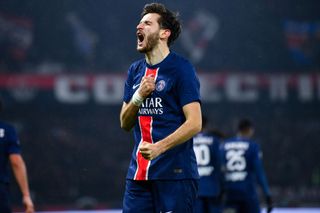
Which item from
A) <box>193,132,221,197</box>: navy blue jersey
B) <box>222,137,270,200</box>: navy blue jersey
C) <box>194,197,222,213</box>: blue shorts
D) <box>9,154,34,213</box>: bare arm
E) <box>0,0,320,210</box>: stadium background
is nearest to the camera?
<box>9,154,34,213</box>: bare arm

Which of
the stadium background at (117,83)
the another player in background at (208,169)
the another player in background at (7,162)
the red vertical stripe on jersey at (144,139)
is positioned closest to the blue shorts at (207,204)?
the another player in background at (208,169)

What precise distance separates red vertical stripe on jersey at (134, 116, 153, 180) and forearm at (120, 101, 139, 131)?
5 cm

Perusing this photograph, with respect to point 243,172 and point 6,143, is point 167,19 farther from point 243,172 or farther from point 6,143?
point 243,172

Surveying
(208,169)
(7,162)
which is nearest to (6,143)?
(7,162)

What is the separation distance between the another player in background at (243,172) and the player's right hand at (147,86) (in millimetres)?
5765

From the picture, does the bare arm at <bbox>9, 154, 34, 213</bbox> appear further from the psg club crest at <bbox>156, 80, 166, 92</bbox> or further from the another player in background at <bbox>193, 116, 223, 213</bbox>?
the another player in background at <bbox>193, 116, 223, 213</bbox>

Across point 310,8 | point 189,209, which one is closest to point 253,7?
point 310,8

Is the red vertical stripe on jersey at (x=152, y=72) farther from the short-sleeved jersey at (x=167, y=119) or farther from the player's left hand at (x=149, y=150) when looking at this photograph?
the player's left hand at (x=149, y=150)

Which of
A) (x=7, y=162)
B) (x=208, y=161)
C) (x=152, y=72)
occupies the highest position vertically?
(x=152, y=72)

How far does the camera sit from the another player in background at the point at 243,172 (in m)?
10.4

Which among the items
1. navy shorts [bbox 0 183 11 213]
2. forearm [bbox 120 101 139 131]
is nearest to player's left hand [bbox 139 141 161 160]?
forearm [bbox 120 101 139 131]

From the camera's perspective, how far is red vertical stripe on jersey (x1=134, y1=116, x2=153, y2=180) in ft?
15.9

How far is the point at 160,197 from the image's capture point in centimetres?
481

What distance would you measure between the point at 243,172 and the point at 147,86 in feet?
19.6
